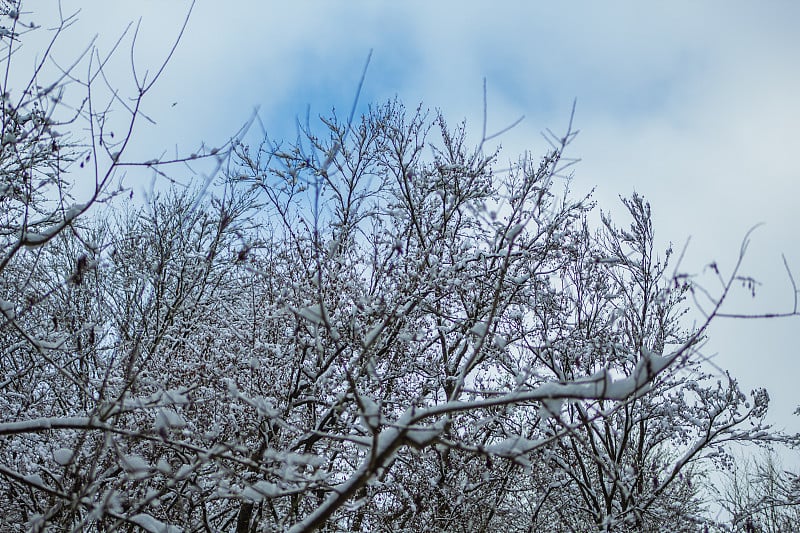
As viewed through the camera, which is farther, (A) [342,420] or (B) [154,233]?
(B) [154,233]

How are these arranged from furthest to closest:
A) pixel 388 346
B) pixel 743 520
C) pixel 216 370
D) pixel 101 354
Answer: pixel 101 354
pixel 743 520
pixel 388 346
pixel 216 370

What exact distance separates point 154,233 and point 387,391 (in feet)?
21.1

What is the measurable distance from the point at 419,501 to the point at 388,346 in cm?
193

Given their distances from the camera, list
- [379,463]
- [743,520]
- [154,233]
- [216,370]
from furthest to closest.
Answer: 1. [154,233]
2. [743,520]
3. [216,370]
4. [379,463]

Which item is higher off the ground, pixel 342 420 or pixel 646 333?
pixel 646 333

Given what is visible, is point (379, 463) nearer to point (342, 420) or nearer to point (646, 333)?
point (342, 420)

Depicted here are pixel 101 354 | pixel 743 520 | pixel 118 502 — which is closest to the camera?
pixel 118 502

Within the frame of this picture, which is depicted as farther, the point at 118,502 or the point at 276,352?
the point at 276,352

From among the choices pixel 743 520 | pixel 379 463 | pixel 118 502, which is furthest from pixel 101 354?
pixel 743 520

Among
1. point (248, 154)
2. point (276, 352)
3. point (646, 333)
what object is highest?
point (248, 154)

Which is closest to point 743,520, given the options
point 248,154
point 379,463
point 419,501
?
point 419,501

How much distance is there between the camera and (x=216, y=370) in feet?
22.4

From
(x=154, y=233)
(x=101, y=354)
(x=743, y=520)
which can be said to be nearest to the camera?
(x=743, y=520)

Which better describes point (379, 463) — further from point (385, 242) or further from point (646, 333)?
point (646, 333)
